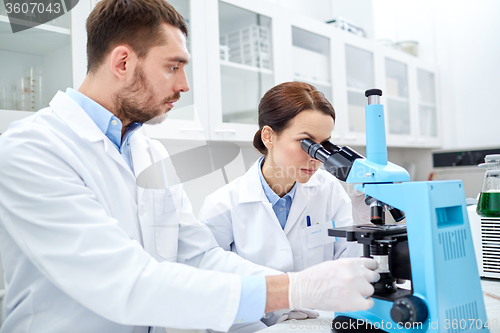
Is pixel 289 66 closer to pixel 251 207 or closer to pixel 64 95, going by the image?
pixel 251 207

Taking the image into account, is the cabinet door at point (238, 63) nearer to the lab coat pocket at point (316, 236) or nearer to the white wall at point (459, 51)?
the lab coat pocket at point (316, 236)

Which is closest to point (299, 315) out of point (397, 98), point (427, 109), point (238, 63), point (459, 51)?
point (238, 63)

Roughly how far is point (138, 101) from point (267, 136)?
59 centimetres

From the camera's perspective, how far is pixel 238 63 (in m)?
2.10

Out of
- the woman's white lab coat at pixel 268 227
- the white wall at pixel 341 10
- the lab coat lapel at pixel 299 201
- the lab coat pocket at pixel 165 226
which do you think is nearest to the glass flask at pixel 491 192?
the woman's white lab coat at pixel 268 227

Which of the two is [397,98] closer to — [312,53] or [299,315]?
[312,53]

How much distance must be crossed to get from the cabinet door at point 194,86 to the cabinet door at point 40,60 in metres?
0.48

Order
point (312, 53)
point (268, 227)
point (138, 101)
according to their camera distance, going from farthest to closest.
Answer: point (312, 53) < point (268, 227) < point (138, 101)

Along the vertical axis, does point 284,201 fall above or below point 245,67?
below

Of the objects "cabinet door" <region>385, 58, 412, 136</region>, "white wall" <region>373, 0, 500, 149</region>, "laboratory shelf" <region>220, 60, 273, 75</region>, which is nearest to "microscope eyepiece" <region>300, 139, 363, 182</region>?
"laboratory shelf" <region>220, 60, 273, 75</region>

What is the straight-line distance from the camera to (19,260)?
0.91 meters

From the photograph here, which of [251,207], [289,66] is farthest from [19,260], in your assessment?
[289,66]

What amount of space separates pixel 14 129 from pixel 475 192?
342 centimetres

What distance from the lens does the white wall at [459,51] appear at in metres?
3.27
